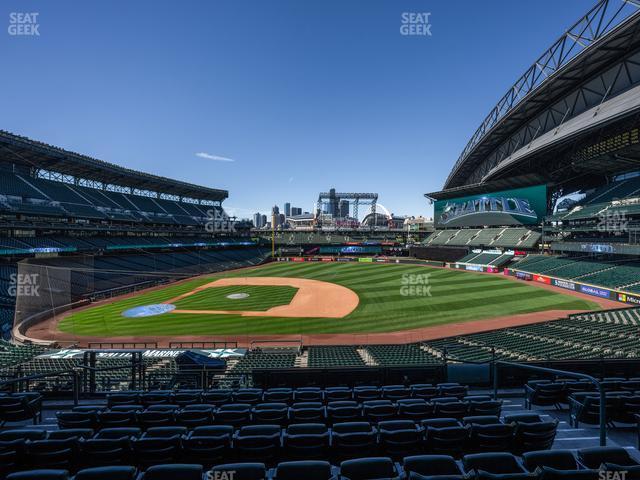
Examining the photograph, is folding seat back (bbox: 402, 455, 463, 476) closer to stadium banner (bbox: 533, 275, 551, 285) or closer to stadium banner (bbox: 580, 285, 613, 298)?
stadium banner (bbox: 580, 285, 613, 298)

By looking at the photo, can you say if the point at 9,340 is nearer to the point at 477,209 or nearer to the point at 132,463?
the point at 132,463

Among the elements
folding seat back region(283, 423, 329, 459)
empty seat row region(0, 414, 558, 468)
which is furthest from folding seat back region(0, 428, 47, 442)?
folding seat back region(283, 423, 329, 459)

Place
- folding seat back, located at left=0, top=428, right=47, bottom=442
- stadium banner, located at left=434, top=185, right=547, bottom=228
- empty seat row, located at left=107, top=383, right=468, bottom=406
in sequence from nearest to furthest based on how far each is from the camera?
1. folding seat back, located at left=0, top=428, right=47, bottom=442
2. empty seat row, located at left=107, top=383, right=468, bottom=406
3. stadium banner, located at left=434, top=185, right=547, bottom=228

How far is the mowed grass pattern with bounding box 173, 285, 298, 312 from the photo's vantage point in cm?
3608

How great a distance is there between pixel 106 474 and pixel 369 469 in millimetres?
3520

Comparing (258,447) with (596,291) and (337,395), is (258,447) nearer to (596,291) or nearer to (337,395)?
(337,395)

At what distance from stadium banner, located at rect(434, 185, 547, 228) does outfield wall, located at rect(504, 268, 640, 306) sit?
56.6 ft

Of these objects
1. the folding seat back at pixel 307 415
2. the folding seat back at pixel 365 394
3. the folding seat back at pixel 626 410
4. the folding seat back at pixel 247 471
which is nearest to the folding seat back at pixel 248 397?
the folding seat back at pixel 307 415

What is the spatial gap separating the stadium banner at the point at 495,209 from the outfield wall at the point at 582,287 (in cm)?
1725

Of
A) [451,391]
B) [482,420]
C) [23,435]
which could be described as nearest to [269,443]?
[482,420]

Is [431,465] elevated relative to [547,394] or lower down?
elevated

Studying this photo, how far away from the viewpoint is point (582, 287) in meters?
40.0

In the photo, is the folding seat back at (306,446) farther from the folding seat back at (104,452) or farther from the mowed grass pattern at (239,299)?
the mowed grass pattern at (239,299)

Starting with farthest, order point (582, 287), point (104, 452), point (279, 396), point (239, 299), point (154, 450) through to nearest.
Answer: point (582, 287), point (239, 299), point (279, 396), point (154, 450), point (104, 452)
